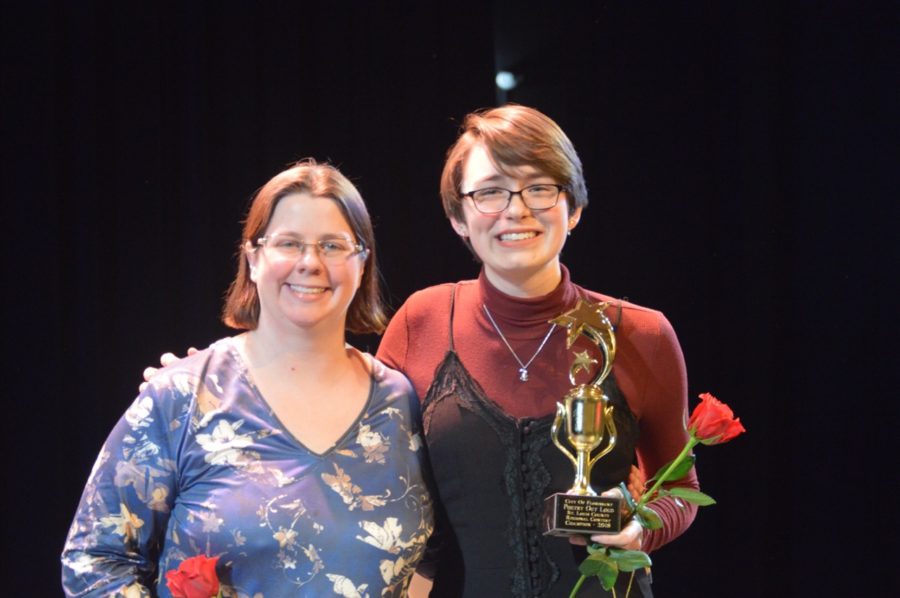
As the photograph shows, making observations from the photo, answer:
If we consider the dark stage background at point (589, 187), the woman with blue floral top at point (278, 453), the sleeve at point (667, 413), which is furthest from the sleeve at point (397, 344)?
the dark stage background at point (589, 187)

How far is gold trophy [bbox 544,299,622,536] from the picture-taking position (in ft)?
5.50

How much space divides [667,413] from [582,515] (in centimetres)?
38

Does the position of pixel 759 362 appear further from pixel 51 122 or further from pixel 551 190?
pixel 51 122

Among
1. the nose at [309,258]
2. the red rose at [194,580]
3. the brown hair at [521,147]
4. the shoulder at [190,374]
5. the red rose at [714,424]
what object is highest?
the brown hair at [521,147]

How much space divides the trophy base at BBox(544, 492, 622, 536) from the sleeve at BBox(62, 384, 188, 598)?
0.61 meters

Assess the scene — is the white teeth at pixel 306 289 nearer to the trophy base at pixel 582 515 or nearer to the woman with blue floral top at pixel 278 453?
the woman with blue floral top at pixel 278 453

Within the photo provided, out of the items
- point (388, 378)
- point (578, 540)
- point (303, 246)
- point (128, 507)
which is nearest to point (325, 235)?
point (303, 246)

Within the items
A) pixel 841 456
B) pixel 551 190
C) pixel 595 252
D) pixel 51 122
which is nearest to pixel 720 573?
pixel 841 456

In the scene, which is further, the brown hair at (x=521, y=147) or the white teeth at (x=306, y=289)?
the brown hair at (x=521, y=147)

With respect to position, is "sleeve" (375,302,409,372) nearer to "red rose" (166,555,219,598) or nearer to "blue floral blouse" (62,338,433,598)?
"blue floral blouse" (62,338,433,598)

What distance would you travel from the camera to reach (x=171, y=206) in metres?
2.88

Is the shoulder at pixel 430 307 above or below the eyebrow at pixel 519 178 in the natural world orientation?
below

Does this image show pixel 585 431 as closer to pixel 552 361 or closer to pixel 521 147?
pixel 552 361

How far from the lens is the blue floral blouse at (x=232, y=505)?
1661 mm
